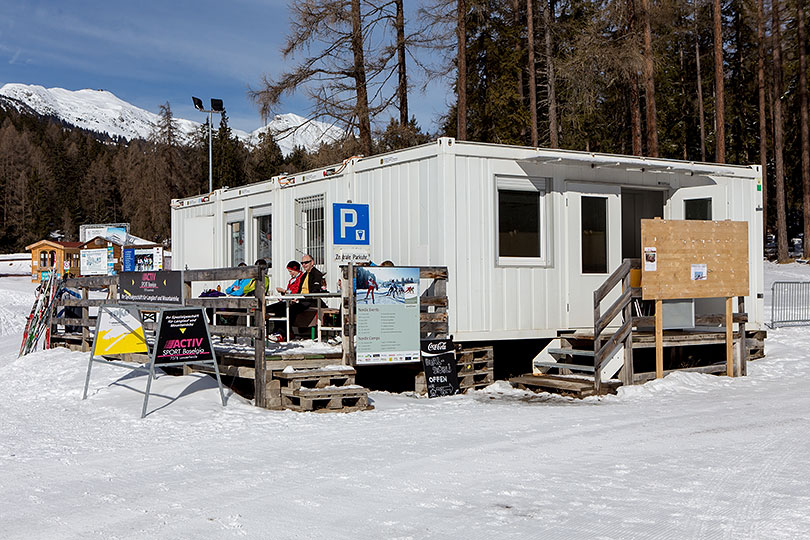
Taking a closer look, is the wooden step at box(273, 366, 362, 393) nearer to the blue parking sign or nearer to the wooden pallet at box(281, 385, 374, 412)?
the wooden pallet at box(281, 385, 374, 412)

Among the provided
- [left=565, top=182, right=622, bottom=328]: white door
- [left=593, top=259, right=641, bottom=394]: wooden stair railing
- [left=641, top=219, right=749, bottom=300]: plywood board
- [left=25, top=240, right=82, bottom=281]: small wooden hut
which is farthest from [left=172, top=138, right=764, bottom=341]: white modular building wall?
[left=25, top=240, right=82, bottom=281]: small wooden hut

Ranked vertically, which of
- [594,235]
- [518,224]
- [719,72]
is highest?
[719,72]

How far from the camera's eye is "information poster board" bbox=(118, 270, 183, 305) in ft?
31.9

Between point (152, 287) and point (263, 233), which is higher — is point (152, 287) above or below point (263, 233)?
below

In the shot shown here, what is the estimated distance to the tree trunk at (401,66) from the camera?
79.9ft

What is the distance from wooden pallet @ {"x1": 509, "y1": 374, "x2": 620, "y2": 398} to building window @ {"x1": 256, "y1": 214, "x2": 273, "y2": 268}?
16.9ft

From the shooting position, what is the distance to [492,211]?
36.2ft

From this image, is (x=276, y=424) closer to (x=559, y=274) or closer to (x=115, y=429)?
(x=115, y=429)

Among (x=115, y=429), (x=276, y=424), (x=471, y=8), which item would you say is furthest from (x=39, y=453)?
(x=471, y=8)

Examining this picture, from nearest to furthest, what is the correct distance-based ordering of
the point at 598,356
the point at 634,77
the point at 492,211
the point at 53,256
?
the point at 598,356 → the point at 492,211 → the point at 634,77 → the point at 53,256

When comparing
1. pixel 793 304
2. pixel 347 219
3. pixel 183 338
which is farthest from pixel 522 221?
pixel 793 304

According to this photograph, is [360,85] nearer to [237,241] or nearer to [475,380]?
[237,241]

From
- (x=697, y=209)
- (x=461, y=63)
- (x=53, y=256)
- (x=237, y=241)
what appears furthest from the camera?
(x=53, y=256)

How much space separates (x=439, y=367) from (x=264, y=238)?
203 inches
